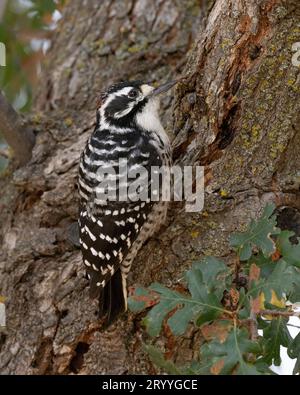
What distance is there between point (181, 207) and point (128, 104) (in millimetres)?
779

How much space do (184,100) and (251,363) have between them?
174cm

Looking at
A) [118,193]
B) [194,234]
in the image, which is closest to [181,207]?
[194,234]

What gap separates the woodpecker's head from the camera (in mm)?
4168

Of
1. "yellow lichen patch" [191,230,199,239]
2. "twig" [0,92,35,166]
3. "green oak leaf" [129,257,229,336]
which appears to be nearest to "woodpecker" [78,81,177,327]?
"yellow lichen patch" [191,230,199,239]

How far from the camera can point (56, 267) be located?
3.90 m

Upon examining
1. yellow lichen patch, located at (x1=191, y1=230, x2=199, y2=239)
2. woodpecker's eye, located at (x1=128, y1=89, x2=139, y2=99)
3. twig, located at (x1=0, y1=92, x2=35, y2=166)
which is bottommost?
yellow lichen patch, located at (x1=191, y1=230, x2=199, y2=239)

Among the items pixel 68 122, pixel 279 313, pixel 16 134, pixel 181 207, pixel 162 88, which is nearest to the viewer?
pixel 279 313

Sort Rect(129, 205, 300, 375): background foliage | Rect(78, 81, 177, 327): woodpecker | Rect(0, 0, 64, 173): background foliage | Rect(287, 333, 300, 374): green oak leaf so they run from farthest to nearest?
Rect(0, 0, 64, 173): background foliage, Rect(78, 81, 177, 327): woodpecker, Rect(287, 333, 300, 374): green oak leaf, Rect(129, 205, 300, 375): background foliage

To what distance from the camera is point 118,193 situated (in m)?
3.90

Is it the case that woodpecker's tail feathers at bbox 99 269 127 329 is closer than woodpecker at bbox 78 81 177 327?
Yes

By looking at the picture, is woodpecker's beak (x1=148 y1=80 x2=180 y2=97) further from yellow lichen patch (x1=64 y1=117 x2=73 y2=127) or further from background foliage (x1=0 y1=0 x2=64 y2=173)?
background foliage (x1=0 y1=0 x2=64 y2=173)

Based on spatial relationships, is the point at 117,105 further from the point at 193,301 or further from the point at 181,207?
the point at 193,301

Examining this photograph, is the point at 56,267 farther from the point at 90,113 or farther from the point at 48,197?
the point at 90,113

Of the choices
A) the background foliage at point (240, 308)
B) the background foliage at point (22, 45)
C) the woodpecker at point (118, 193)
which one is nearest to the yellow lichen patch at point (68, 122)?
the woodpecker at point (118, 193)
